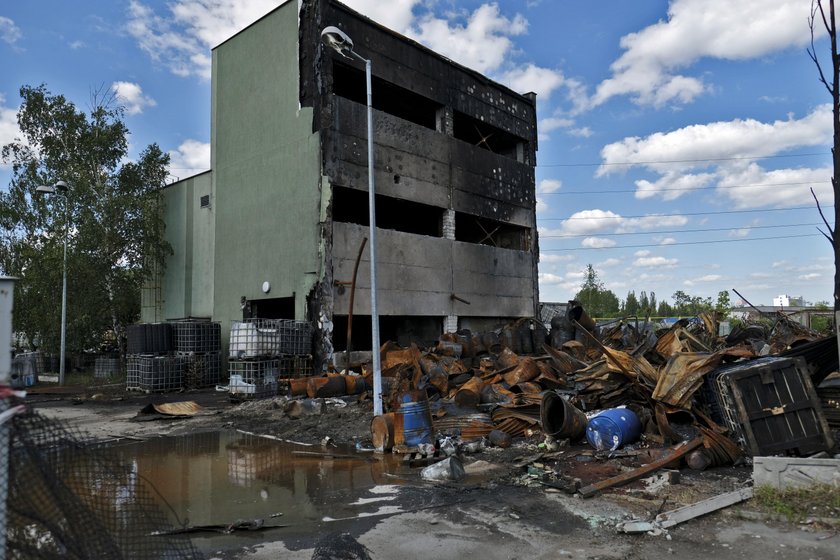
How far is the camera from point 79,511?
2457mm

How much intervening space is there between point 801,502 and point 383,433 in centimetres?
516

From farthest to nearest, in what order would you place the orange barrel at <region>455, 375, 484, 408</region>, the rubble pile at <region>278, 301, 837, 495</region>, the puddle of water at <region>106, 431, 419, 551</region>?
the orange barrel at <region>455, 375, 484, 408</region>, the rubble pile at <region>278, 301, 837, 495</region>, the puddle of water at <region>106, 431, 419, 551</region>

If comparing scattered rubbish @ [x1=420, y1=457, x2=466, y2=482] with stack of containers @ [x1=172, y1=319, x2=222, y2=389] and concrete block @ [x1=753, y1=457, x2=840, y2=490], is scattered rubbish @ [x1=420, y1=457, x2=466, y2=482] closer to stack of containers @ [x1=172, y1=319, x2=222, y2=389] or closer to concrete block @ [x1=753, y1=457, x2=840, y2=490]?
concrete block @ [x1=753, y1=457, x2=840, y2=490]

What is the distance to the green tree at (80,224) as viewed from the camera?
794 inches

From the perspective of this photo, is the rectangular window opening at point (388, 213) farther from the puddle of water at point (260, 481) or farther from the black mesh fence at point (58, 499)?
the black mesh fence at point (58, 499)

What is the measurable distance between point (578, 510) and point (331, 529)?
2.29 metres

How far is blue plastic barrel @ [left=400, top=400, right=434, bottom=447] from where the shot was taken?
25.7 ft

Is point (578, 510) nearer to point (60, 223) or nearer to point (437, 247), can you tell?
point (437, 247)

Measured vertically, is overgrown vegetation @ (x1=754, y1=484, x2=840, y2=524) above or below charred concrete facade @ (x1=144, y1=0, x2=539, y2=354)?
below

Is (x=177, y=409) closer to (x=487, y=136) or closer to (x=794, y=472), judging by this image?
(x=794, y=472)

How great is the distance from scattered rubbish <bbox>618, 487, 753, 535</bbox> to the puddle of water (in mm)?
2201

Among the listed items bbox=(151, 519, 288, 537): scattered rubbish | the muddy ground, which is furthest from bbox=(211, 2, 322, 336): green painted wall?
bbox=(151, 519, 288, 537): scattered rubbish

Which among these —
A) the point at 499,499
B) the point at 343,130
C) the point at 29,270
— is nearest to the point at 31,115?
the point at 29,270

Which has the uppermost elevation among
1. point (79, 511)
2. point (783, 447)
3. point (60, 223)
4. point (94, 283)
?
point (60, 223)
